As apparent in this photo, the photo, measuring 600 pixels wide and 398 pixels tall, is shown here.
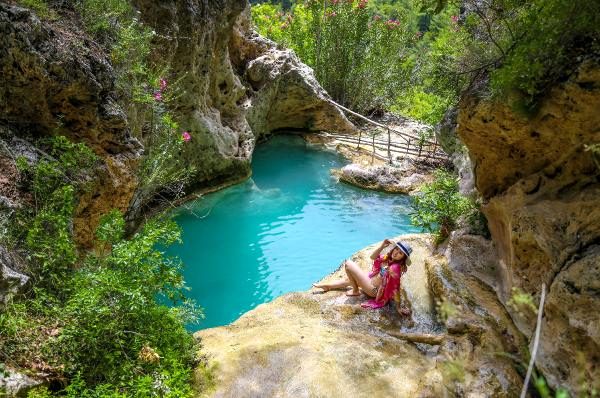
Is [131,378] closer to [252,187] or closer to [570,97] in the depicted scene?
[570,97]

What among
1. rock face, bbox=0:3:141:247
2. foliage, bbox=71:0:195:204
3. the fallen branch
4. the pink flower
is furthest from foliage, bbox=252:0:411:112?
the fallen branch

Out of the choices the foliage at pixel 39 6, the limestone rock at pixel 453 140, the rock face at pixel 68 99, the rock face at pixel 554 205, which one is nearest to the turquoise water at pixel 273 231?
the limestone rock at pixel 453 140

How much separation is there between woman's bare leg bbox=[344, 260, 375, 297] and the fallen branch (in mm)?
886

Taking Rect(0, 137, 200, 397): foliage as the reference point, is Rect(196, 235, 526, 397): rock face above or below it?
below

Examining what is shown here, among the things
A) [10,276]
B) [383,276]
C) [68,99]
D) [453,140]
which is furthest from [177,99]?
[10,276]

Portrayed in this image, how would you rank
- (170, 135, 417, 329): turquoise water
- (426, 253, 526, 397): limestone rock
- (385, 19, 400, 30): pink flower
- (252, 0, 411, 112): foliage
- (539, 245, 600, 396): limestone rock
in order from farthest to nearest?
(385, 19, 400, 30): pink flower
(252, 0, 411, 112): foliage
(170, 135, 417, 329): turquoise water
(426, 253, 526, 397): limestone rock
(539, 245, 600, 396): limestone rock

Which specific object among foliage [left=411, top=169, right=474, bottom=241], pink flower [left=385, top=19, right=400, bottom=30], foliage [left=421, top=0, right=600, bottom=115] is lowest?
foliage [left=411, top=169, right=474, bottom=241]

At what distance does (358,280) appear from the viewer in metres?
6.29

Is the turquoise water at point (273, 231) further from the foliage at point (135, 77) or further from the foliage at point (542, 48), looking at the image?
the foliage at point (542, 48)

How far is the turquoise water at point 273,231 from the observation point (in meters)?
8.42

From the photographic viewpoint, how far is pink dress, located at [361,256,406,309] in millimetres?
5688

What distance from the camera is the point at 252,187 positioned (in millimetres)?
12930

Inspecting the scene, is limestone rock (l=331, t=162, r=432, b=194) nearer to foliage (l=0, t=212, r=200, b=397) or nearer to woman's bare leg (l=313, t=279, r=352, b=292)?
woman's bare leg (l=313, t=279, r=352, b=292)

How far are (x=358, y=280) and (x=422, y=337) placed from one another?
1.45 m
